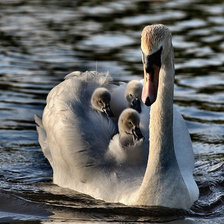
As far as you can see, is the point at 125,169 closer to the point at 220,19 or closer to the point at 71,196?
the point at 71,196

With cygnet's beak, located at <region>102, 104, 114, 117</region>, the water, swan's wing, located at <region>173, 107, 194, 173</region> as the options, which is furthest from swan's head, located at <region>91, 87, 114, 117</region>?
the water

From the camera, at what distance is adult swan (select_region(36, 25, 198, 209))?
6.65 m

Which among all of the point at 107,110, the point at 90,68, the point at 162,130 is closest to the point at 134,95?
the point at 107,110

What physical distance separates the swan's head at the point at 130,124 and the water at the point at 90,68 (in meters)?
0.75

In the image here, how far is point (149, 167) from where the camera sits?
7129mm

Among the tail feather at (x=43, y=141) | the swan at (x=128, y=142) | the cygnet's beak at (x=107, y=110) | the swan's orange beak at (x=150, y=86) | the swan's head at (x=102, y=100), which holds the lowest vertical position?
the tail feather at (x=43, y=141)

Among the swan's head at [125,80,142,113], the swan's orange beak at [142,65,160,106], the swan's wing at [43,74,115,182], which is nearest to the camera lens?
the swan's orange beak at [142,65,160,106]

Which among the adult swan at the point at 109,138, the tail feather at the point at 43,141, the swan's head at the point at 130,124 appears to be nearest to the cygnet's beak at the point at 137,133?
the swan's head at the point at 130,124

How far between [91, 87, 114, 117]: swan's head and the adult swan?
11 cm

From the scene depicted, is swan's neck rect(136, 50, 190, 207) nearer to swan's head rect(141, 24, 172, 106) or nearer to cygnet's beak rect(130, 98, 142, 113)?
swan's head rect(141, 24, 172, 106)

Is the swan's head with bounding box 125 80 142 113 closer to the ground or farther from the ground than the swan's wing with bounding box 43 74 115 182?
farther from the ground

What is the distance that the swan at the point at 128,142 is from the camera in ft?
25.3

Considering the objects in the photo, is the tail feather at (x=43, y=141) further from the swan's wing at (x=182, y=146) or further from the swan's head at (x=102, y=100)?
the swan's wing at (x=182, y=146)

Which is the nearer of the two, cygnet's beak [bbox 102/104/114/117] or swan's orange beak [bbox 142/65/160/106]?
swan's orange beak [bbox 142/65/160/106]
